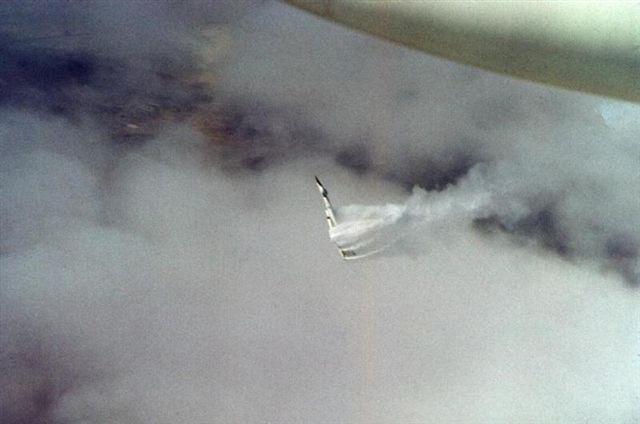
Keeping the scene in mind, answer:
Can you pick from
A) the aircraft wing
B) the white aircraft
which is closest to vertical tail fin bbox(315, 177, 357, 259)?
the white aircraft

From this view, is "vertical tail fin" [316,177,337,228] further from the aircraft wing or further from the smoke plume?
the aircraft wing

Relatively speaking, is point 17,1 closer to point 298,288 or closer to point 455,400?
point 298,288

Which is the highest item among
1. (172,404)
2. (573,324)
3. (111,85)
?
(111,85)

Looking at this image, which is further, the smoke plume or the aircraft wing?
the aircraft wing

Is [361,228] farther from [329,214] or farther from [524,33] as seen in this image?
[524,33]

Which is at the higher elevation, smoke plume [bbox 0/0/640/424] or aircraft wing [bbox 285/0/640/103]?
aircraft wing [bbox 285/0/640/103]

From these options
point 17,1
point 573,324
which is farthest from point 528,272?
point 17,1

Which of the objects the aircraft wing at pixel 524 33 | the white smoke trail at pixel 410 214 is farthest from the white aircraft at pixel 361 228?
the aircraft wing at pixel 524 33

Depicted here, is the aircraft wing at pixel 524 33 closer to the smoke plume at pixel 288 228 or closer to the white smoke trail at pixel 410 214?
the smoke plume at pixel 288 228
